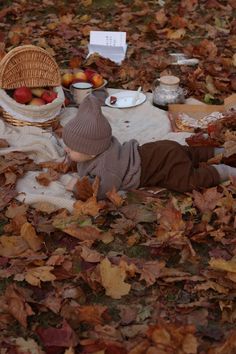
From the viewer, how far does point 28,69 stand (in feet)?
17.1

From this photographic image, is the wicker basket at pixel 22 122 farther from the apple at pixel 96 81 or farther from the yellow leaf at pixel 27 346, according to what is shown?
the yellow leaf at pixel 27 346

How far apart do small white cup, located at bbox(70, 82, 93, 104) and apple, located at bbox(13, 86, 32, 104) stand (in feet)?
1.68

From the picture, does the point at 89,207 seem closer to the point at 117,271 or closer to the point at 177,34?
the point at 117,271

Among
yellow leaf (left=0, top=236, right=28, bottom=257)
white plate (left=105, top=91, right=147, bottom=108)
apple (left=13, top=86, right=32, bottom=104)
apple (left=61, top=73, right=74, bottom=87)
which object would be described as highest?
apple (left=13, top=86, right=32, bottom=104)

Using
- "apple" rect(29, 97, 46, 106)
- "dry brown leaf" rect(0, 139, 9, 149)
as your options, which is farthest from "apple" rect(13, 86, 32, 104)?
"dry brown leaf" rect(0, 139, 9, 149)

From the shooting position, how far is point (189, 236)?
355cm

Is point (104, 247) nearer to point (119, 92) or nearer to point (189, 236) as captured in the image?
point (189, 236)

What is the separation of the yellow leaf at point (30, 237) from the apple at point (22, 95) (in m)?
1.76

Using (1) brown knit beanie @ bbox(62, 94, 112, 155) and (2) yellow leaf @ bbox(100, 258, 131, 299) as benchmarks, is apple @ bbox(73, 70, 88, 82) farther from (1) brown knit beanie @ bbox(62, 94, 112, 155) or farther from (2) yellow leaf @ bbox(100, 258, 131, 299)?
(2) yellow leaf @ bbox(100, 258, 131, 299)

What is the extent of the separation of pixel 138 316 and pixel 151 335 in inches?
13.4

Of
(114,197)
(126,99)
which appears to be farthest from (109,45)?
(114,197)

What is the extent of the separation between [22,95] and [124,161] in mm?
1463

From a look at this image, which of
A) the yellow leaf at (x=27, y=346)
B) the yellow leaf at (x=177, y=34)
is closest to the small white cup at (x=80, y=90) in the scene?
the yellow leaf at (x=177, y=34)

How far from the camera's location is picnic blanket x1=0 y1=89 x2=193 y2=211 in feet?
13.1
